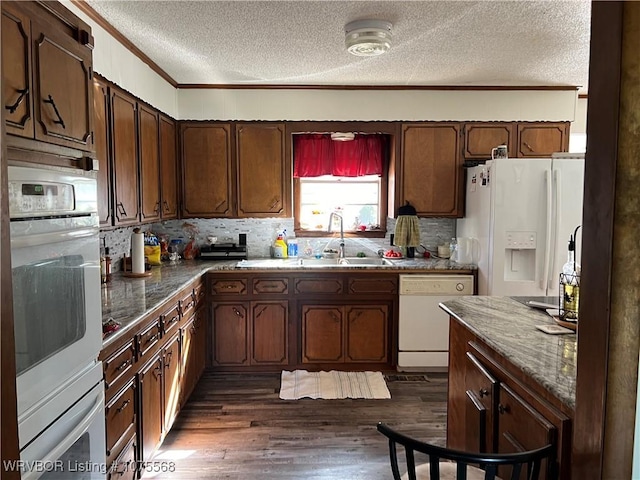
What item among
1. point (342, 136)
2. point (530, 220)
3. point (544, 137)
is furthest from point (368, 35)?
point (544, 137)

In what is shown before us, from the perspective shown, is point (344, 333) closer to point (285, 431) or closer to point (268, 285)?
point (268, 285)

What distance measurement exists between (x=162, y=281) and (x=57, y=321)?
1794 millimetres

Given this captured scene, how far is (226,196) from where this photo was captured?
161 inches

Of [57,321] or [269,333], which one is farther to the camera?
[269,333]

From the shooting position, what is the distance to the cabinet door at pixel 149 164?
3.17 m

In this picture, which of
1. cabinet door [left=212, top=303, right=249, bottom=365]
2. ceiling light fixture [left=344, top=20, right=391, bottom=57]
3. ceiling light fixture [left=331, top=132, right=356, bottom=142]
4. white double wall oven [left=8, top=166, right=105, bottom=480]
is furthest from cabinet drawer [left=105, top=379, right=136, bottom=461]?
ceiling light fixture [left=331, top=132, right=356, bottom=142]

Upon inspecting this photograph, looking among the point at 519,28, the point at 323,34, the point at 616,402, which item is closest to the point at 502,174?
the point at 519,28

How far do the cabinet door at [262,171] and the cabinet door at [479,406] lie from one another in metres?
2.50

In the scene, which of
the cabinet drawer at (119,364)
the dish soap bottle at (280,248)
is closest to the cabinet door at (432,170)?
the dish soap bottle at (280,248)

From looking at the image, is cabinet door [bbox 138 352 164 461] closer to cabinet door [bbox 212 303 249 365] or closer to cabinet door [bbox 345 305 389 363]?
cabinet door [bbox 212 303 249 365]

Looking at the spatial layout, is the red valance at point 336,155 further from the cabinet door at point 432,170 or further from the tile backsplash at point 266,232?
the tile backsplash at point 266,232

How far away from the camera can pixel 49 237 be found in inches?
46.9

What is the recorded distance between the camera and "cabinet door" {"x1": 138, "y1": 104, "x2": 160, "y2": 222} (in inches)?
125

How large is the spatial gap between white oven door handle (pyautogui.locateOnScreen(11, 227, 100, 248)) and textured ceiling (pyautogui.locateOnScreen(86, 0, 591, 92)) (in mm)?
1545
